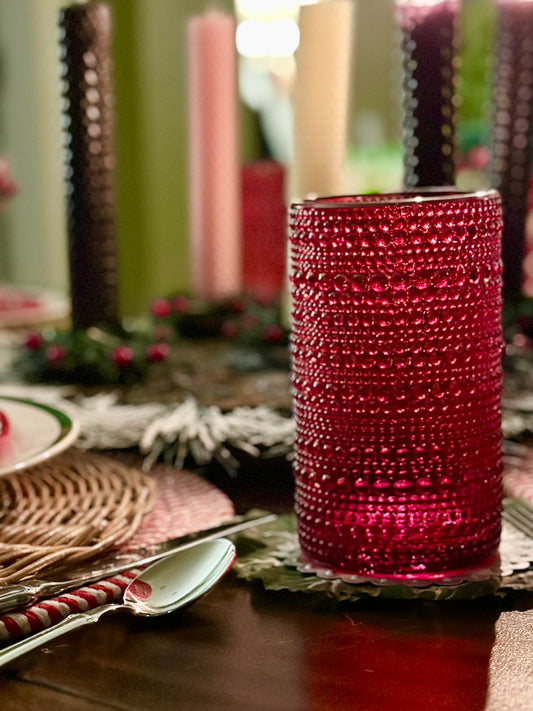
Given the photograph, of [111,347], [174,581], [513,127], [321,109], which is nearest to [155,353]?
[111,347]

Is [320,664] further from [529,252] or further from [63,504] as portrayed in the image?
[529,252]

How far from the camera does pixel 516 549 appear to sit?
0.46 m

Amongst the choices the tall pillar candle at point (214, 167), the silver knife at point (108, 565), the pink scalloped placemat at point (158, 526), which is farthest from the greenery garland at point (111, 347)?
the silver knife at point (108, 565)

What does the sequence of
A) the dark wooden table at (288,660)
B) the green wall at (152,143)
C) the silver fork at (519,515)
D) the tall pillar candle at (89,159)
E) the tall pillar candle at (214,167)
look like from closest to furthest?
1. the dark wooden table at (288,660)
2. the silver fork at (519,515)
3. the tall pillar candle at (89,159)
4. the tall pillar candle at (214,167)
5. the green wall at (152,143)

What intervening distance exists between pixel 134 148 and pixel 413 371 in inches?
85.4

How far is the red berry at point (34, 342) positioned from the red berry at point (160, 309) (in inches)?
9.2

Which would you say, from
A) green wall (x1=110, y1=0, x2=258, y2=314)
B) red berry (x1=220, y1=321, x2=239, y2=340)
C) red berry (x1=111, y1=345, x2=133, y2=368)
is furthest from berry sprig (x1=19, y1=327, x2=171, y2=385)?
green wall (x1=110, y1=0, x2=258, y2=314)

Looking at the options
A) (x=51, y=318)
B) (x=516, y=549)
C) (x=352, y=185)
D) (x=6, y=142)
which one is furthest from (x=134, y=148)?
(x=516, y=549)

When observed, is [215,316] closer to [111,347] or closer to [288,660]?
[111,347]

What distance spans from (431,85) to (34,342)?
0.45 metres

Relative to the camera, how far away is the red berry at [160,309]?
113 centimetres

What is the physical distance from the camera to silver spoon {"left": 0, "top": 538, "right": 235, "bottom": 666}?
0.40 m

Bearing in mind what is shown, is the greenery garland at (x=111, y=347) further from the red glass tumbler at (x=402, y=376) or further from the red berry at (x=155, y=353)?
the red glass tumbler at (x=402, y=376)

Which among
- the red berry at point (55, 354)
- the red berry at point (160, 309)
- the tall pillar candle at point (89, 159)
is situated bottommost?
the red berry at point (55, 354)
